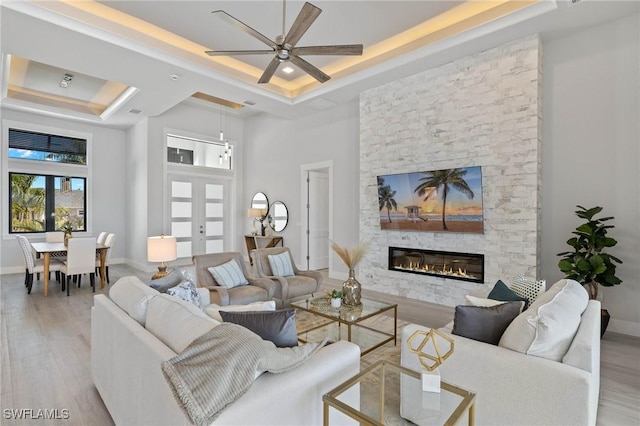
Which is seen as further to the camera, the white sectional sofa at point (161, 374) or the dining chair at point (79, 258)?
the dining chair at point (79, 258)

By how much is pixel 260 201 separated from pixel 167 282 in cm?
586

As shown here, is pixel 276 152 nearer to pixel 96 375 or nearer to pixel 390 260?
pixel 390 260

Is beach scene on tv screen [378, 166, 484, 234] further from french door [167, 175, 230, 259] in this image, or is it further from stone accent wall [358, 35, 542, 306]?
french door [167, 175, 230, 259]

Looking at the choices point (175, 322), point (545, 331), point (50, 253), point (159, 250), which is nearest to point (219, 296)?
point (159, 250)

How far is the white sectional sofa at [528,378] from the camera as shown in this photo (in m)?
1.55

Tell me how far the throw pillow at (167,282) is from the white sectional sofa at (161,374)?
39cm

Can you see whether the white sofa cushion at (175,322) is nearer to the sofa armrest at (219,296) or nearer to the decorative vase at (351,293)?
the sofa armrest at (219,296)

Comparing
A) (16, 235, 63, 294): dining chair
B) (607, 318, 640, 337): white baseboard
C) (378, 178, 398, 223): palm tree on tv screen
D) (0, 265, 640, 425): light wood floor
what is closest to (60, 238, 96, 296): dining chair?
(16, 235, 63, 294): dining chair

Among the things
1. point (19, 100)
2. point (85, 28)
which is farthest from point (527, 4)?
point (19, 100)

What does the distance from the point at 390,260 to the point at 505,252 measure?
5.92ft

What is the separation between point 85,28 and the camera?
12.6 feet

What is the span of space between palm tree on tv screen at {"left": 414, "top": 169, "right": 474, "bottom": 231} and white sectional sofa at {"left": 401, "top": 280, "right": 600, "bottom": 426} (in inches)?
113

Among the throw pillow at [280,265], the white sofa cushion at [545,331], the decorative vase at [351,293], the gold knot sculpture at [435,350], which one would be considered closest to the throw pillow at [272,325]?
the gold knot sculpture at [435,350]

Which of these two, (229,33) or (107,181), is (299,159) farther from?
(107,181)
